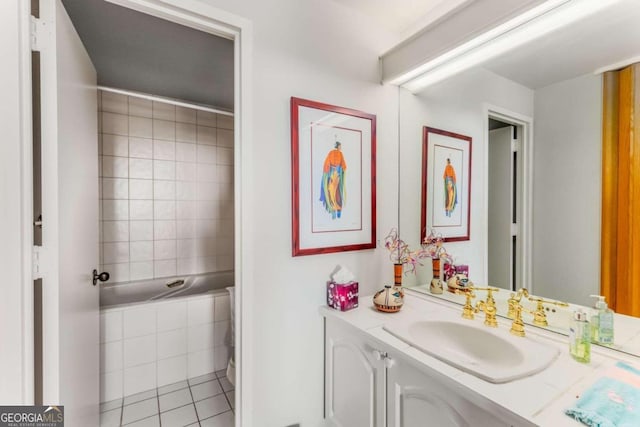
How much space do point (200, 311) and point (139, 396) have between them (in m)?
0.65

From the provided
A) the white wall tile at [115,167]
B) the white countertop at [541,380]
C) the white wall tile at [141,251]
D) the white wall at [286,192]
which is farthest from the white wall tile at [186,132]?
the white countertop at [541,380]

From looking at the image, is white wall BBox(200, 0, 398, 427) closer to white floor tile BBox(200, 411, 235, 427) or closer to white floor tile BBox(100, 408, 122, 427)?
white floor tile BBox(200, 411, 235, 427)

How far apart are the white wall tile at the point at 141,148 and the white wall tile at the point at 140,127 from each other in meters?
0.05

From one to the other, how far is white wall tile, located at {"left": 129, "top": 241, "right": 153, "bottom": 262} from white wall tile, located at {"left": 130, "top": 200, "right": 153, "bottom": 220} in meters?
0.26

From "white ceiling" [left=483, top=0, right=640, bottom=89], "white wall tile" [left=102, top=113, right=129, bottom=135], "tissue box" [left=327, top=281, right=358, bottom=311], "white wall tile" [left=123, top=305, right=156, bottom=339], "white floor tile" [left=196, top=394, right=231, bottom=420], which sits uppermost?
"white wall tile" [left=102, top=113, right=129, bottom=135]

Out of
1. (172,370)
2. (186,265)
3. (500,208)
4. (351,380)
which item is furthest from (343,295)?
(186,265)

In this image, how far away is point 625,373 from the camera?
0.79 m

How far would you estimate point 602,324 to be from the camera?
94 centimetres

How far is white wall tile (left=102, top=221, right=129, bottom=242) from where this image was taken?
255 centimetres

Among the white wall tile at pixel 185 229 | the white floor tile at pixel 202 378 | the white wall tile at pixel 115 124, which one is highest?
the white wall tile at pixel 115 124

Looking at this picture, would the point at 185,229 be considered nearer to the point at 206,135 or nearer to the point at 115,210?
the point at 115,210

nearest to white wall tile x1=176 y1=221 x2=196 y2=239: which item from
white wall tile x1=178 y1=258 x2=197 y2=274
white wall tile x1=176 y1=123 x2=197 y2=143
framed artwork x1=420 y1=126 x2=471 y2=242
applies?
white wall tile x1=178 y1=258 x2=197 y2=274

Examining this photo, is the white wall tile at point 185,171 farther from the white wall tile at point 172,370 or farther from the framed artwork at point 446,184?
the framed artwork at point 446,184

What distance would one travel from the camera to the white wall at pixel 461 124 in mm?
1303
